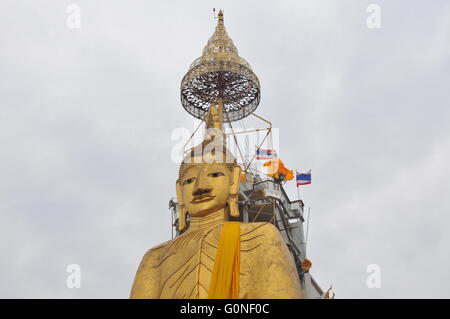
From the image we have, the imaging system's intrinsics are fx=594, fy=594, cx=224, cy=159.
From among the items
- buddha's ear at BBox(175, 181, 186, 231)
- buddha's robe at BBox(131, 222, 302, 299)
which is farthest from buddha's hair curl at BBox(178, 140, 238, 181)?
buddha's robe at BBox(131, 222, 302, 299)

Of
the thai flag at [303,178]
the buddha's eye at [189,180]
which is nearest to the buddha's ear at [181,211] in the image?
the buddha's eye at [189,180]

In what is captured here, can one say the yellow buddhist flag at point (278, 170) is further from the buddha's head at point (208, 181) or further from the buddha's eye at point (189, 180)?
the buddha's eye at point (189, 180)

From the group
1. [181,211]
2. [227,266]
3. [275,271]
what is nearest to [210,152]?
[181,211]

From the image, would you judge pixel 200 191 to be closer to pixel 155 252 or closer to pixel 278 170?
pixel 155 252

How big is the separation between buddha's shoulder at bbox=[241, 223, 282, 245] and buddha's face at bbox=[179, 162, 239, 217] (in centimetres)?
110

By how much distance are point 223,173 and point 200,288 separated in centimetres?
274

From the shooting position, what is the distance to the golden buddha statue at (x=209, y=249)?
1039 centimetres

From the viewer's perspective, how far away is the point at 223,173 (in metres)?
12.3

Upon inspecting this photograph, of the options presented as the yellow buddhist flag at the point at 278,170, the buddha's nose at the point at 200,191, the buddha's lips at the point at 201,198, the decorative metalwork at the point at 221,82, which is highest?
the decorative metalwork at the point at 221,82

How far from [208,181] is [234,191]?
587 mm

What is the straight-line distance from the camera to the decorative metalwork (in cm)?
1554

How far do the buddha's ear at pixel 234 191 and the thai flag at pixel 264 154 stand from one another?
3833 mm
